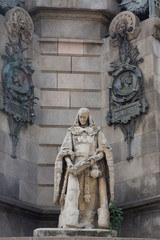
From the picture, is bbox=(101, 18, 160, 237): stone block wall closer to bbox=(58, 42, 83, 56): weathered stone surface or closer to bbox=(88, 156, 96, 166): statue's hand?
bbox=(58, 42, 83, 56): weathered stone surface

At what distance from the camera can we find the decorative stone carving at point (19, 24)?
62.7 feet

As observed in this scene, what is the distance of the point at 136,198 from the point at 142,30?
5066 mm

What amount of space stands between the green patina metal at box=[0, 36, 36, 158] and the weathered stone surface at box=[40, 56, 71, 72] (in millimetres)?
654

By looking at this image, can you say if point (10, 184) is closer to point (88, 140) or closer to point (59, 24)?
point (88, 140)

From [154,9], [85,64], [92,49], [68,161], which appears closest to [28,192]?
[68,161]

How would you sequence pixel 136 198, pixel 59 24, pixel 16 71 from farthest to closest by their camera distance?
pixel 59 24 < pixel 16 71 < pixel 136 198

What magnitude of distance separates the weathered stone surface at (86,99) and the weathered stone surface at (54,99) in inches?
8.3

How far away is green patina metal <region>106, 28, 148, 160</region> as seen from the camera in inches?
723

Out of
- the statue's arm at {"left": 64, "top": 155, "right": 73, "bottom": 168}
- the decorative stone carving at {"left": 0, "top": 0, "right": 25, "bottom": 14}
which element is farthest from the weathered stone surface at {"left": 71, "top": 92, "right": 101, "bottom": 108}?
the statue's arm at {"left": 64, "top": 155, "right": 73, "bottom": 168}

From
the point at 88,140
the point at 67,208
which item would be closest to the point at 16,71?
the point at 88,140

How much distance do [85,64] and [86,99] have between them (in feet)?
3.83

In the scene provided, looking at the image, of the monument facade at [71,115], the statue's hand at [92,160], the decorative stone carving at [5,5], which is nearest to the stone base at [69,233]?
the statue's hand at [92,160]

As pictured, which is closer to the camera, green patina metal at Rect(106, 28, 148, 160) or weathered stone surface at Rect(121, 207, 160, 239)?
weathered stone surface at Rect(121, 207, 160, 239)

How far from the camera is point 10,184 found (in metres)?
17.6
